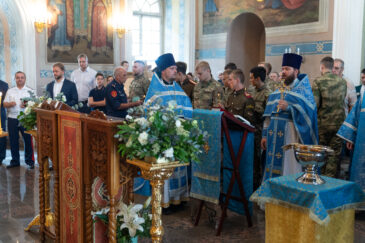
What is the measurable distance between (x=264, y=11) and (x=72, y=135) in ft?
26.1

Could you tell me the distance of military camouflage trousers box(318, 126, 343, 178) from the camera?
18.7ft

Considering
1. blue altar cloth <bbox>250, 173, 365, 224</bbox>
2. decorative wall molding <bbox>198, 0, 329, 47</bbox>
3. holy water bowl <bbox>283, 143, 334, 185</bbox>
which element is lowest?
blue altar cloth <bbox>250, 173, 365, 224</bbox>

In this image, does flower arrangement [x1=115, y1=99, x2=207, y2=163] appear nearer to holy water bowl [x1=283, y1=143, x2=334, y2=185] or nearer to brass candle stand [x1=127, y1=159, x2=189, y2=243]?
brass candle stand [x1=127, y1=159, x2=189, y2=243]

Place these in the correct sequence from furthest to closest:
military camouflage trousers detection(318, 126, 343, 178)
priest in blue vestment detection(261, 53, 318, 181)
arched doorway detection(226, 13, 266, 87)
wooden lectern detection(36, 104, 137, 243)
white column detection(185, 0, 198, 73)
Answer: white column detection(185, 0, 198, 73) → arched doorway detection(226, 13, 266, 87) → military camouflage trousers detection(318, 126, 343, 178) → priest in blue vestment detection(261, 53, 318, 181) → wooden lectern detection(36, 104, 137, 243)

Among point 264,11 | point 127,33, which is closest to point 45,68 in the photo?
point 127,33

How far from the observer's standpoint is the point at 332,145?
580 centimetres

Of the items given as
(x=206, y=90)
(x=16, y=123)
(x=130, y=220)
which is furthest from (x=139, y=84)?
(x=130, y=220)

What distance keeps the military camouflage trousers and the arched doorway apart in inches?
229

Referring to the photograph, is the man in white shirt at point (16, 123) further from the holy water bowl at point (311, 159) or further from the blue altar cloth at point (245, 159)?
the holy water bowl at point (311, 159)

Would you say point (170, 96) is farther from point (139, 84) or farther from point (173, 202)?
point (139, 84)

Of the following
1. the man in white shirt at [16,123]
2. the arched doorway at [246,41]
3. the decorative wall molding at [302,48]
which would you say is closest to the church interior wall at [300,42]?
the decorative wall molding at [302,48]

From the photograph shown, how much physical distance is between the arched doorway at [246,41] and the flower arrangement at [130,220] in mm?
8671

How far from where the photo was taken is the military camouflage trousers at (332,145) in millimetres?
5707

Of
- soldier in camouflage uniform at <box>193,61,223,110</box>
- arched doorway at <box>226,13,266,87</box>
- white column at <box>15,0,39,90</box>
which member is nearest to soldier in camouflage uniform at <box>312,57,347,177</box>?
soldier in camouflage uniform at <box>193,61,223,110</box>
